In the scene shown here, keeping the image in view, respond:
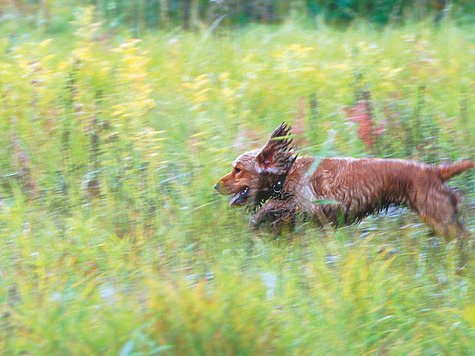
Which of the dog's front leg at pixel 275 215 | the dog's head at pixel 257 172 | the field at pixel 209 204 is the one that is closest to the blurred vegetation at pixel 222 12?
the field at pixel 209 204

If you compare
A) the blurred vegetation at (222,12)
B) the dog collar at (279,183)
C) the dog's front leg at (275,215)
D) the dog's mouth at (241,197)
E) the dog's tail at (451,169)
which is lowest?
the dog's front leg at (275,215)

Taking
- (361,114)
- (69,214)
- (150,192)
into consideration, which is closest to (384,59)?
(361,114)

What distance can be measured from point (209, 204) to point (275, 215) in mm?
555

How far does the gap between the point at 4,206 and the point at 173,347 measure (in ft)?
8.56

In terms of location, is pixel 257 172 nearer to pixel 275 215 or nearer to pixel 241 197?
pixel 241 197

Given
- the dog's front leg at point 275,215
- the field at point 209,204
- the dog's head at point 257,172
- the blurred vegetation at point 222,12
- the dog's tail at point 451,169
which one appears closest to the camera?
the field at point 209,204

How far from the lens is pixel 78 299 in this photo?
11.4ft

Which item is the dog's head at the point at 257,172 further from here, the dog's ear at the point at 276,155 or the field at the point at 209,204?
the field at the point at 209,204

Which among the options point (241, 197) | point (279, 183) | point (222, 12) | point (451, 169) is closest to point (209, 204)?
point (241, 197)

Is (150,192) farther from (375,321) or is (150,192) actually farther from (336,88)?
(336,88)

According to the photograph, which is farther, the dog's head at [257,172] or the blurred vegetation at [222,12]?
the blurred vegetation at [222,12]

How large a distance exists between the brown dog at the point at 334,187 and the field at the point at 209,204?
17cm

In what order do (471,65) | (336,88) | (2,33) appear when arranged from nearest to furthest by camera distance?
(336,88) < (471,65) < (2,33)

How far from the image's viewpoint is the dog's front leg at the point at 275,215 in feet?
15.9
